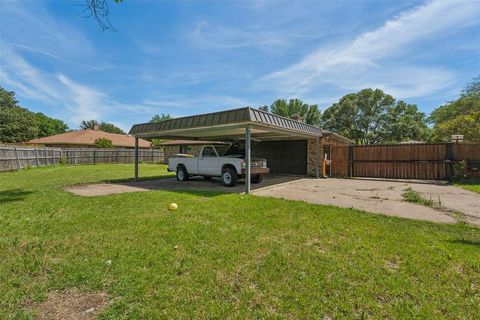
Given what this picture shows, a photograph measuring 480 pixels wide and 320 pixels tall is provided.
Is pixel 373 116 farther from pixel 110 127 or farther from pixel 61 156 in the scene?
pixel 110 127

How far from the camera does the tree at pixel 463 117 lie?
54.6 ft

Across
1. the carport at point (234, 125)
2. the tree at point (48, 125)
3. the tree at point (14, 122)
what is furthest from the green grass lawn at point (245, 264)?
the tree at point (48, 125)

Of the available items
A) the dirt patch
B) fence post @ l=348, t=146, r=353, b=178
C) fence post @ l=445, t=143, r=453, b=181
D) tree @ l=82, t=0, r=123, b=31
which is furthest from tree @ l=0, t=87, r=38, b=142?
fence post @ l=445, t=143, r=453, b=181

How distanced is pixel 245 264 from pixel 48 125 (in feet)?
215

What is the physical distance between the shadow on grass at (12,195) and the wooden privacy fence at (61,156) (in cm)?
1139

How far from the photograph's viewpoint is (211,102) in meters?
26.9

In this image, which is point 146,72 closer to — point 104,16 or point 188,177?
point 188,177

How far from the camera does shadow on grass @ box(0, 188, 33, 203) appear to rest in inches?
281

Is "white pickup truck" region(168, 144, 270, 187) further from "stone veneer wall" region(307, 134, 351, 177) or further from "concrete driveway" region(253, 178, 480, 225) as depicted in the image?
"stone veneer wall" region(307, 134, 351, 177)

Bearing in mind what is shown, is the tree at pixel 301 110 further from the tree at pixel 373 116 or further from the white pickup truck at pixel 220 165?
the white pickup truck at pixel 220 165

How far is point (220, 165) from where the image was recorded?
10422 millimetres

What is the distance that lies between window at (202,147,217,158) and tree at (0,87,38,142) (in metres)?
38.3

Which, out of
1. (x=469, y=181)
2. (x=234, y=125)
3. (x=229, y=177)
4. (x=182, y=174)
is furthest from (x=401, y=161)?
(x=182, y=174)

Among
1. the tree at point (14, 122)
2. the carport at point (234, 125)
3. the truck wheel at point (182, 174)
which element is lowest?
the truck wheel at point (182, 174)
